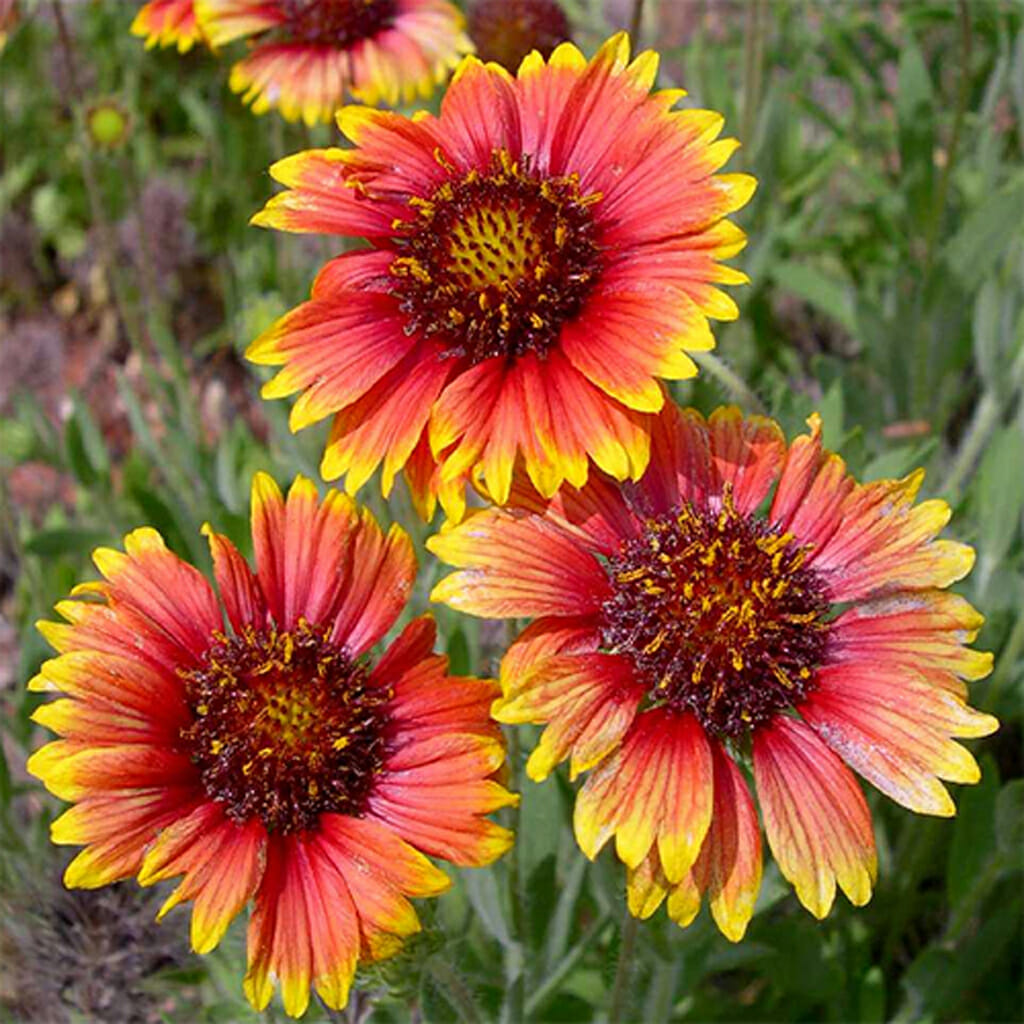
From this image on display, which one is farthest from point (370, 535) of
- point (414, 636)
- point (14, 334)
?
point (14, 334)

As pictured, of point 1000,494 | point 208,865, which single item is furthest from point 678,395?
point 208,865

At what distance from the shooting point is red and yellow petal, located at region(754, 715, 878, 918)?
1.30m

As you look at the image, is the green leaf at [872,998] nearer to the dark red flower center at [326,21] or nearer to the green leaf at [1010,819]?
the green leaf at [1010,819]

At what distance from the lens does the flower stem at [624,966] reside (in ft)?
4.93

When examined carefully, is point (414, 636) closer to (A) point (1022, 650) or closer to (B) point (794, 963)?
(B) point (794, 963)

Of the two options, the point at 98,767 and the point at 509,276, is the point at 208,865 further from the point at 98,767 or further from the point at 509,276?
the point at 509,276

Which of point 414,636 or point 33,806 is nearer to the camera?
point 414,636

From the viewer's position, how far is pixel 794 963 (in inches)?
83.2

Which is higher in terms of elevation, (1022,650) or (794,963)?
(1022,650)

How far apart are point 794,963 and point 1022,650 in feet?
2.66

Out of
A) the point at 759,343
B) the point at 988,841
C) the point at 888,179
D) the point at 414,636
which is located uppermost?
the point at 888,179

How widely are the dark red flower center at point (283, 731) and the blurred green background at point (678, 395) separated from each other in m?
0.18

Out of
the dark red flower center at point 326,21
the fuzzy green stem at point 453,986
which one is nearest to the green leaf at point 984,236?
the dark red flower center at point 326,21

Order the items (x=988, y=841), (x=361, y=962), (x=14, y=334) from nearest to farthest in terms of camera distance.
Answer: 1. (x=361, y=962)
2. (x=988, y=841)
3. (x=14, y=334)
